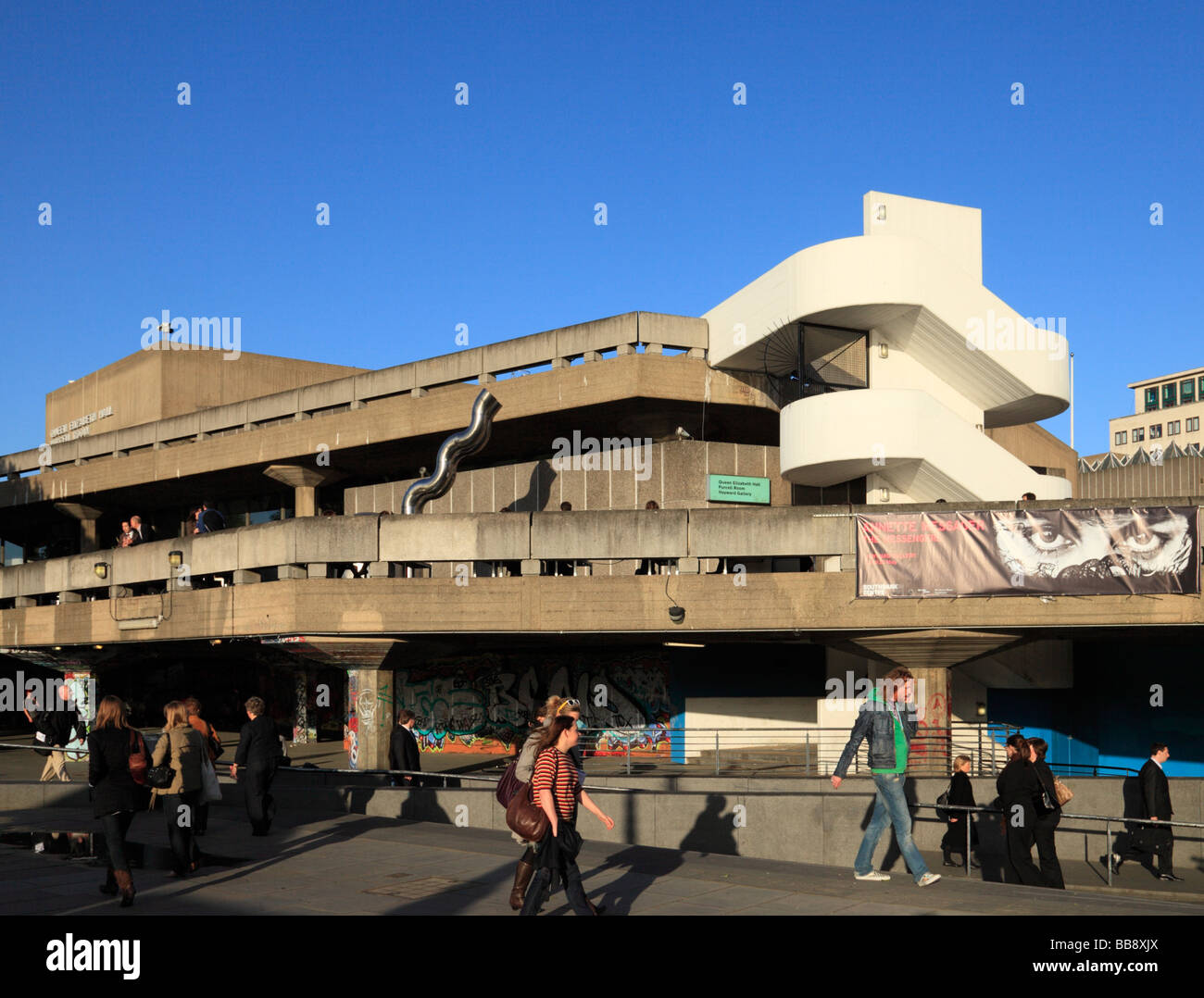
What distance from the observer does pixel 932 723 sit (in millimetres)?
23453

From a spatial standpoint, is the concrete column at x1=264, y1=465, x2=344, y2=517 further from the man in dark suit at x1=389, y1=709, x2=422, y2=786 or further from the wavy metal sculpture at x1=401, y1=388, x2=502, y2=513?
the man in dark suit at x1=389, y1=709, x2=422, y2=786

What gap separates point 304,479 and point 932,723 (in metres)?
18.6

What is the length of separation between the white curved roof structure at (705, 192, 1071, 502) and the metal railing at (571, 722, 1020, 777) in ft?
17.6

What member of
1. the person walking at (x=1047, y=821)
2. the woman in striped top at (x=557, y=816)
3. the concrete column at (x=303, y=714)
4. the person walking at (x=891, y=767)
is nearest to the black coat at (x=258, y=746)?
the woman in striped top at (x=557, y=816)

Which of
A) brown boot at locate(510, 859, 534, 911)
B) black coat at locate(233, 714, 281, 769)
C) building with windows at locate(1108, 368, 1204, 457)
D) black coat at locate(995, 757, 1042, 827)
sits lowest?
brown boot at locate(510, 859, 534, 911)

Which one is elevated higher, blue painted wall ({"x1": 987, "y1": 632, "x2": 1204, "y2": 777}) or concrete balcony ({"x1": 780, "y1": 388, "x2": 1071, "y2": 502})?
concrete balcony ({"x1": 780, "y1": 388, "x2": 1071, "y2": 502})

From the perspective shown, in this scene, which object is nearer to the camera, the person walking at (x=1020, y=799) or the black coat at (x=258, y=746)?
the person walking at (x=1020, y=799)

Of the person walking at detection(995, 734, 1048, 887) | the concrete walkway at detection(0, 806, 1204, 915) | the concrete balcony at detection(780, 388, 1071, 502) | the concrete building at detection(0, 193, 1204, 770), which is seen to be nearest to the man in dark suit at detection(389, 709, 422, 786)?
the concrete walkway at detection(0, 806, 1204, 915)

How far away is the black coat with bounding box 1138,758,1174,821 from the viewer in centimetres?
1577

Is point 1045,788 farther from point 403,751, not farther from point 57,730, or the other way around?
point 57,730

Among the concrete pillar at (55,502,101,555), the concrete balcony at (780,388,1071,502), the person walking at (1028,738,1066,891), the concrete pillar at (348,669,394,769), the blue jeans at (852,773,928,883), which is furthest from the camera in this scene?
the concrete pillar at (55,502,101,555)

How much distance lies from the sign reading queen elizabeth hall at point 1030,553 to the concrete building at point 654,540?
0.97 ft

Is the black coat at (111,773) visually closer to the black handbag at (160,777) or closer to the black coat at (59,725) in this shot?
the black handbag at (160,777)

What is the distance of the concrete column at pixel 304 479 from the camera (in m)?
33.0
